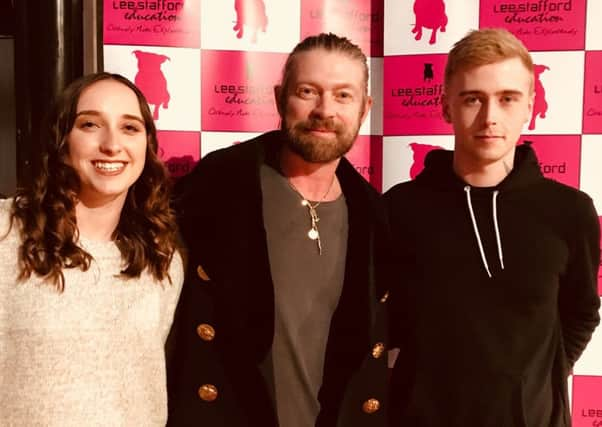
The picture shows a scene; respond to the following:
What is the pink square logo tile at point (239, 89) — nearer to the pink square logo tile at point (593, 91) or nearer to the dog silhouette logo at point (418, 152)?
the dog silhouette logo at point (418, 152)

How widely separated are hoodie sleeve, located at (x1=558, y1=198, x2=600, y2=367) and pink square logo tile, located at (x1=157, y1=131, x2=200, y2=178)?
142 centimetres

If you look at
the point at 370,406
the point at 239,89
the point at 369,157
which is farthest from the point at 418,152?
the point at 370,406

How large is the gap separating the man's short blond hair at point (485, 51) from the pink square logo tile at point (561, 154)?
736 mm

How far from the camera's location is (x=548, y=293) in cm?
159

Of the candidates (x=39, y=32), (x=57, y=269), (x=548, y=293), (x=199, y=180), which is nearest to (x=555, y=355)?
(x=548, y=293)

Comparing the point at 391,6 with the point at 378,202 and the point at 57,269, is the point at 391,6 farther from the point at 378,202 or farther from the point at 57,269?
the point at 57,269

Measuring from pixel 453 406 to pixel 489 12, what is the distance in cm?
154

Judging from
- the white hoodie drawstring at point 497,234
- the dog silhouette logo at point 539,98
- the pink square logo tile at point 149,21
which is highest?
the pink square logo tile at point 149,21

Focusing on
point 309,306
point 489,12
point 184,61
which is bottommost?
point 309,306

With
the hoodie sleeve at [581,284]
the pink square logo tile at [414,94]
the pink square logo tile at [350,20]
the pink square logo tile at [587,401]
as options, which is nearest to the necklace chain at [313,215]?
the hoodie sleeve at [581,284]

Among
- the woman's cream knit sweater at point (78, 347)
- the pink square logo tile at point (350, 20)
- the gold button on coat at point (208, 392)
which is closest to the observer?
the woman's cream knit sweater at point (78, 347)

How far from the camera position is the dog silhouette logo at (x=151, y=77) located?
89.4 inches

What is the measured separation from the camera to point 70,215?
1.43 m

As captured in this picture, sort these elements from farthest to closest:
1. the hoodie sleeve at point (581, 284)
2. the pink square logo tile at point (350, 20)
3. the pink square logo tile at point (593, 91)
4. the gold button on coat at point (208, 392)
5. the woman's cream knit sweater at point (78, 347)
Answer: the pink square logo tile at point (350, 20), the pink square logo tile at point (593, 91), the hoodie sleeve at point (581, 284), the gold button on coat at point (208, 392), the woman's cream knit sweater at point (78, 347)
